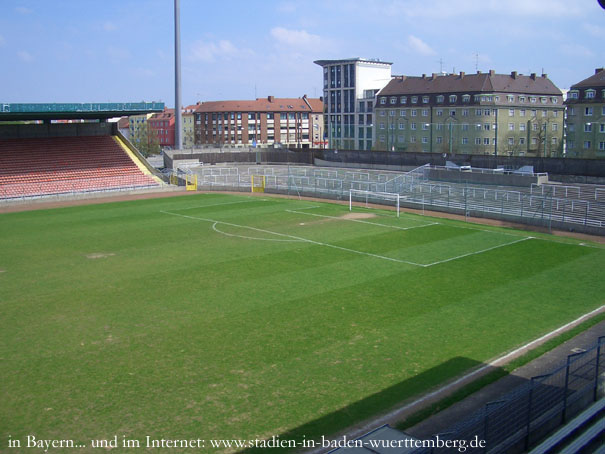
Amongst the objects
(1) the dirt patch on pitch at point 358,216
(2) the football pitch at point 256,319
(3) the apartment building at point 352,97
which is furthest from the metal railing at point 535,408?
(3) the apartment building at point 352,97

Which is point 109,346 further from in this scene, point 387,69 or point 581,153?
point 387,69

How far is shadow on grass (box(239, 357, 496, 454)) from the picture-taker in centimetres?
1074

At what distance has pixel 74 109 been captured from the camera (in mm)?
45938

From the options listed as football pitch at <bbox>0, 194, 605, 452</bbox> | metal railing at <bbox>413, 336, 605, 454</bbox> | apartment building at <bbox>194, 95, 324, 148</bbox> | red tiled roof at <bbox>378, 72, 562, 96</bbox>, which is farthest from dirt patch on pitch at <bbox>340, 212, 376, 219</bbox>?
apartment building at <bbox>194, 95, 324, 148</bbox>

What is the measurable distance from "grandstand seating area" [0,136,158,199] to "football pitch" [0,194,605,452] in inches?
668

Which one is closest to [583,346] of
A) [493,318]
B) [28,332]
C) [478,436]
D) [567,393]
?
[493,318]

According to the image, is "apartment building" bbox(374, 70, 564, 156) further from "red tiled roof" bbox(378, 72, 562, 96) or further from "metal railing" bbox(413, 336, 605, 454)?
"metal railing" bbox(413, 336, 605, 454)

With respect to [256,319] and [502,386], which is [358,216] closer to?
[256,319]

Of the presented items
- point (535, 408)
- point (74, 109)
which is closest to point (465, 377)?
point (535, 408)

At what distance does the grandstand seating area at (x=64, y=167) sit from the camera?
47.3 m

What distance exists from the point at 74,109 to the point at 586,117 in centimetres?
5169

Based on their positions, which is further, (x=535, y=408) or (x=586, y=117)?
(x=586, y=117)

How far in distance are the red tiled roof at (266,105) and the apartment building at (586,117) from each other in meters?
72.0

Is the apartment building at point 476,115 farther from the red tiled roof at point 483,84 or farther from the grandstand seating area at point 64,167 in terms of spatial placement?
the grandstand seating area at point 64,167
